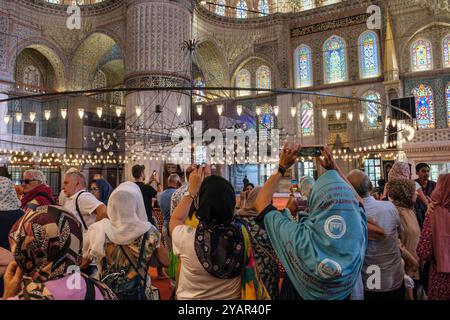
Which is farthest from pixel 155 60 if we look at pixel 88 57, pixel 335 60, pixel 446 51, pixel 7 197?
pixel 7 197

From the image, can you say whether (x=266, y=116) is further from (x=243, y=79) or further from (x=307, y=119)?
(x=243, y=79)

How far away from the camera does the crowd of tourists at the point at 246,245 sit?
1.19 metres

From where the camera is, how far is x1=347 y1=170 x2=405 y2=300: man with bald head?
2150 millimetres

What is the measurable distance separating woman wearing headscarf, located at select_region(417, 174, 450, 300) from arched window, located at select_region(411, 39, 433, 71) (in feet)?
49.5

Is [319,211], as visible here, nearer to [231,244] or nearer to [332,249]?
[332,249]

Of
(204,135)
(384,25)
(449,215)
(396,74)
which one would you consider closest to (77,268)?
(449,215)

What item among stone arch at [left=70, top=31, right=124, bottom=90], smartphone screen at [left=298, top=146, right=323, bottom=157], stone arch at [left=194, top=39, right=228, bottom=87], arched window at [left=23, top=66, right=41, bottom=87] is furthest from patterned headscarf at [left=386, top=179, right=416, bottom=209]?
arched window at [left=23, top=66, right=41, bottom=87]

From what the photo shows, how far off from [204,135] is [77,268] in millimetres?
12390

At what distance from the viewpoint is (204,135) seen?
44.4ft

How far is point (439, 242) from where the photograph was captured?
208 cm

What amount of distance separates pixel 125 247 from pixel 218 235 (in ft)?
2.53

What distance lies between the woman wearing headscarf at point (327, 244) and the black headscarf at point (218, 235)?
0.26 m

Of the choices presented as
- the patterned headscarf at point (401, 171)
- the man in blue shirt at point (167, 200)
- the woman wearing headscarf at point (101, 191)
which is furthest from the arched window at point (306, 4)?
the patterned headscarf at point (401, 171)
